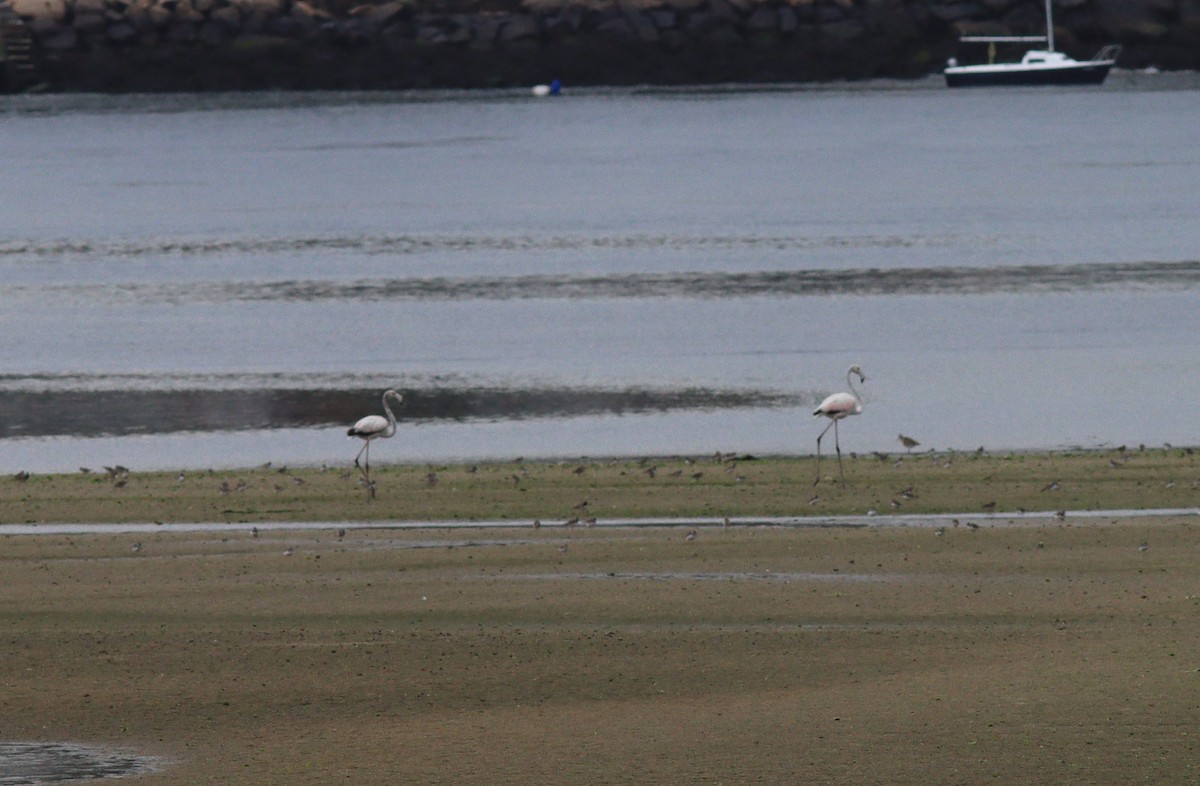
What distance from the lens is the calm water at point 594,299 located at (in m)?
21.1

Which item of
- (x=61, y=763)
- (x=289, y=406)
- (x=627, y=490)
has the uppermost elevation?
(x=61, y=763)

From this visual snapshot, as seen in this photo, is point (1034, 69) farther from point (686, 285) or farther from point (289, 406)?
point (289, 406)

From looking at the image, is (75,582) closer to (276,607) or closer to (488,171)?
(276,607)

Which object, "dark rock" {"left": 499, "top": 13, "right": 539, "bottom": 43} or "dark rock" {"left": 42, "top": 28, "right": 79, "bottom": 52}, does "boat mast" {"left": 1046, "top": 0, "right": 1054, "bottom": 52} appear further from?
"dark rock" {"left": 42, "top": 28, "right": 79, "bottom": 52}

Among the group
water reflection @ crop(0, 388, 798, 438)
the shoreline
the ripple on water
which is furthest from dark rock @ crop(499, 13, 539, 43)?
the ripple on water

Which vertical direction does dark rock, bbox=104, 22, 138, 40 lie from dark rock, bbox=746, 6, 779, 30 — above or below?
Result: above

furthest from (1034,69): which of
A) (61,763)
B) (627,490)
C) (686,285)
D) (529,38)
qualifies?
(61,763)

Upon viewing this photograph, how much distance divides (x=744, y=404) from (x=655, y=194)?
4169cm

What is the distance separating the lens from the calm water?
832 inches

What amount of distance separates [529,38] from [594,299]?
88.8 m

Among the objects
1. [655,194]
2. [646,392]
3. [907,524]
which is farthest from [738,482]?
[655,194]

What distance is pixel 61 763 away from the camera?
858 cm

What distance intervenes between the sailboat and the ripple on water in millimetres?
110672

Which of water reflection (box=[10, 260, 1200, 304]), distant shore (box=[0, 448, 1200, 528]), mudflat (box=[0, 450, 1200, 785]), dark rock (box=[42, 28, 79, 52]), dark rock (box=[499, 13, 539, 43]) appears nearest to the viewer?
mudflat (box=[0, 450, 1200, 785])
